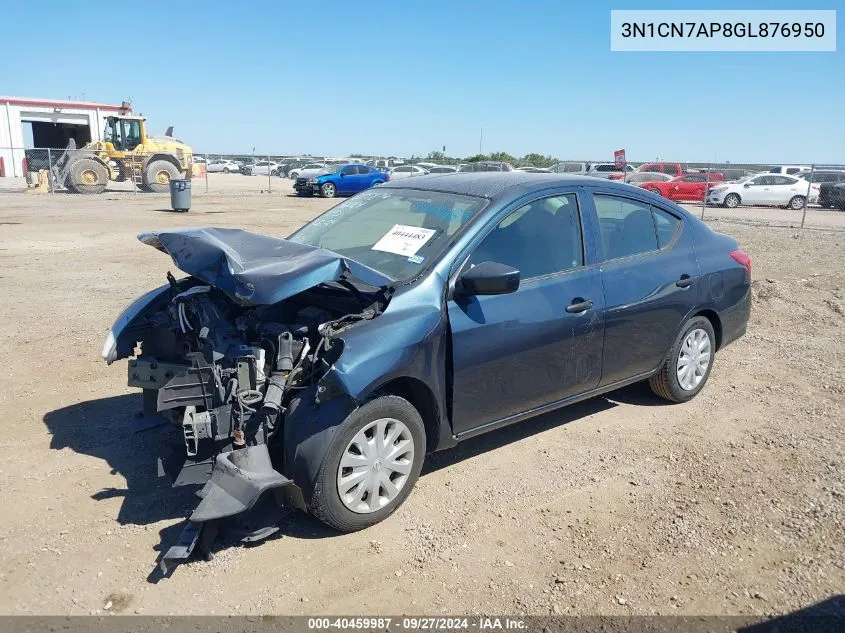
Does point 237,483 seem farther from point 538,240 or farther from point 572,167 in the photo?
point 572,167

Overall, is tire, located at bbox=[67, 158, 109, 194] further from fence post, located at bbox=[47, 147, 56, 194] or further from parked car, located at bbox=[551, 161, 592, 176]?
parked car, located at bbox=[551, 161, 592, 176]

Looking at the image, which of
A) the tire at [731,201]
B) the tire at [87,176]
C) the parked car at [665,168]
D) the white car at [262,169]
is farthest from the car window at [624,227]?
the white car at [262,169]

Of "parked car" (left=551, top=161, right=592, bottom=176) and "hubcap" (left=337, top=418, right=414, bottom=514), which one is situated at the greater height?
"parked car" (left=551, top=161, right=592, bottom=176)

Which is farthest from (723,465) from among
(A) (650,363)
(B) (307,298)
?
(B) (307,298)

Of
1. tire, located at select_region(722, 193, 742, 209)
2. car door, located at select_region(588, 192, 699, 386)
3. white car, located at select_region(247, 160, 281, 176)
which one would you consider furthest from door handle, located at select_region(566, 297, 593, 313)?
white car, located at select_region(247, 160, 281, 176)

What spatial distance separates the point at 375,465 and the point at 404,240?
4.62ft

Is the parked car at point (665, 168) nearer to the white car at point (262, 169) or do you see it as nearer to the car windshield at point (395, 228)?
the car windshield at point (395, 228)

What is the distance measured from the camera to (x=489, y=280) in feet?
12.0

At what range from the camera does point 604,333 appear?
4.50m

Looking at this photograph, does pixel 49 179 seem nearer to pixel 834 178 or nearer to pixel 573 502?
Answer: pixel 573 502

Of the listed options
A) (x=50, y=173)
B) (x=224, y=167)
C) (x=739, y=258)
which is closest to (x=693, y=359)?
(x=739, y=258)

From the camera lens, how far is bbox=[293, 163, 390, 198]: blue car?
2952 cm

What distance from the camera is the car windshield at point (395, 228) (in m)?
4.00

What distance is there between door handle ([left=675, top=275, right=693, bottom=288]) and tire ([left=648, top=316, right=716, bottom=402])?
1.00 ft
